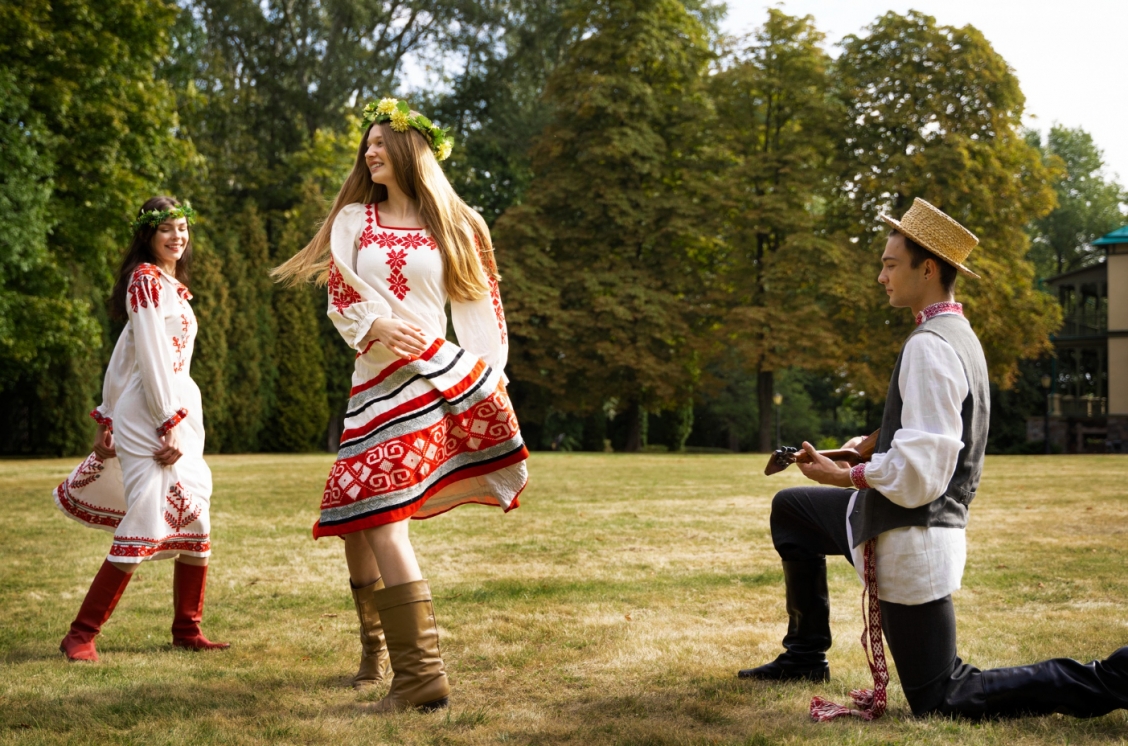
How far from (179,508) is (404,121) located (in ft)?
6.83

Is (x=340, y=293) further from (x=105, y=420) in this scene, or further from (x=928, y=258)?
(x=928, y=258)

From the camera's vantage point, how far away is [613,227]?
29.5m

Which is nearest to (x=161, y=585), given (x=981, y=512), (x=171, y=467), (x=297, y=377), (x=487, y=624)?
(x=171, y=467)

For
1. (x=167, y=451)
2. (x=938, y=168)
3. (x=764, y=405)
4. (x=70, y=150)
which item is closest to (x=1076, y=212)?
(x=938, y=168)

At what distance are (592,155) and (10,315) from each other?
51.3ft

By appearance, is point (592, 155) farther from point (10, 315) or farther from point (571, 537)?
point (571, 537)

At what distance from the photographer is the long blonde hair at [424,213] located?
4023 millimetres

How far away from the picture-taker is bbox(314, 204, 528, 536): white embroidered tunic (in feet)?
12.3

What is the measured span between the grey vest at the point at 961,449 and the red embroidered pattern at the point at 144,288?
325cm

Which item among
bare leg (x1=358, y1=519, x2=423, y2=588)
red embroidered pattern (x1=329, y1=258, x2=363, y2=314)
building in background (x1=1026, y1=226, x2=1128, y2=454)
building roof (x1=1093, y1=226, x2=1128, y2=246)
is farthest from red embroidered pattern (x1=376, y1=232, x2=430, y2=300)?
building roof (x1=1093, y1=226, x2=1128, y2=246)

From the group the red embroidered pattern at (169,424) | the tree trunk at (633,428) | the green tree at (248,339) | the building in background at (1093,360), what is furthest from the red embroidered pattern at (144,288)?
the building in background at (1093,360)

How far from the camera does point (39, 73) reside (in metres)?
19.2

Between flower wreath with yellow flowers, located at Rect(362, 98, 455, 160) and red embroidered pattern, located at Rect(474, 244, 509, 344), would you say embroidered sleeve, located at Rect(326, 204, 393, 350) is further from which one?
red embroidered pattern, located at Rect(474, 244, 509, 344)

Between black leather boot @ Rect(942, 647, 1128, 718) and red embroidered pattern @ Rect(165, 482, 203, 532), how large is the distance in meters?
3.30
